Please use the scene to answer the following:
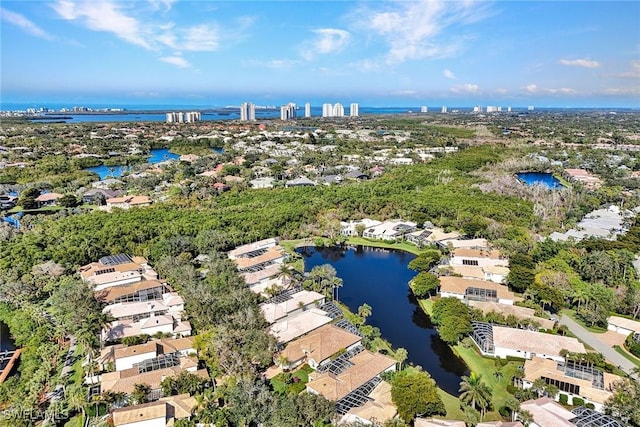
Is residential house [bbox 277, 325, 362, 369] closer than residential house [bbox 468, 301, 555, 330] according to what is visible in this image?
Yes

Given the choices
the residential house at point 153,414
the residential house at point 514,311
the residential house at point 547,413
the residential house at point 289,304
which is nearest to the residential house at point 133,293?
the residential house at point 289,304

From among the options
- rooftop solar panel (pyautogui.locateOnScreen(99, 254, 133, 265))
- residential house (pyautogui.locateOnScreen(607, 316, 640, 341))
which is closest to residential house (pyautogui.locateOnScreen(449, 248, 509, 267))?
residential house (pyautogui.locateOnScreen(607, 316, 640, 341))

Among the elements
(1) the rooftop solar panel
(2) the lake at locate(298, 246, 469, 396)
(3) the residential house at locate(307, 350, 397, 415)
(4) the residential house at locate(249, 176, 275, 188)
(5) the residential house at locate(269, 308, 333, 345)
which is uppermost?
(4) the residential house at locate(249, 176, 275, 188)

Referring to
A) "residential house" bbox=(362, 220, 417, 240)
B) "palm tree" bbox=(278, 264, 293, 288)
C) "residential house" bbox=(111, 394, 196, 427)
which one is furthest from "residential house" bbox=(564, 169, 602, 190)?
"residential house" bbox=(111, 394, 196, 427)

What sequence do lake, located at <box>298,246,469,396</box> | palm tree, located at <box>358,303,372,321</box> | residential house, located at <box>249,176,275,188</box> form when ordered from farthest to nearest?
1. residential house, located at <box>249,176,275,188</box>
2. palm tree, located at <box>358,303,372,321</box>
3. lake, located at <box>298,246,469,396</box>

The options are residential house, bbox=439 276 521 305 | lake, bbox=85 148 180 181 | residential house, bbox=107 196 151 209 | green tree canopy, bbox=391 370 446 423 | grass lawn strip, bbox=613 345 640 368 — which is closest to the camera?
green tree canopy, bbox=391 370 446 423

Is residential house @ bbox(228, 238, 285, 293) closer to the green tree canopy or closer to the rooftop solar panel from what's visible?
the rooftop solar panel

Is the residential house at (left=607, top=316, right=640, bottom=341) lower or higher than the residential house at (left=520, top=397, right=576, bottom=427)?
lower
